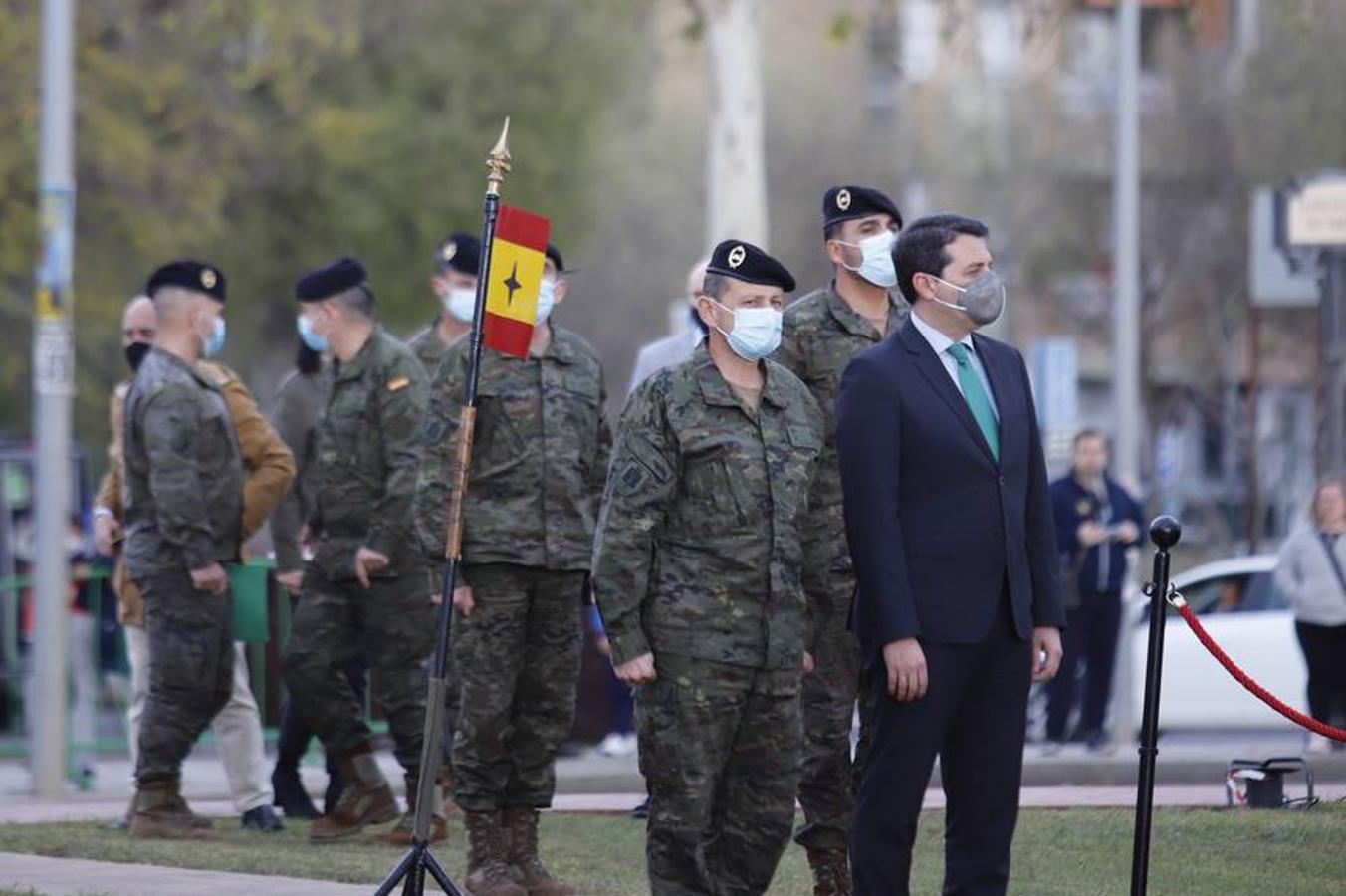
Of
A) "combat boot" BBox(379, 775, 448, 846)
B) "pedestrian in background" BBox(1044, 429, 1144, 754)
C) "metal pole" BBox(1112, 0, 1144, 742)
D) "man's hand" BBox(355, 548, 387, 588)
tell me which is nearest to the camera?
"man's hand" BBox(355, 548, 387, 588)

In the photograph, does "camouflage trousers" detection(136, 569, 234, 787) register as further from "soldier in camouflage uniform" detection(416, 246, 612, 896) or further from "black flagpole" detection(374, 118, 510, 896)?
"black flagpole" detection(374, 118, 510, 896)

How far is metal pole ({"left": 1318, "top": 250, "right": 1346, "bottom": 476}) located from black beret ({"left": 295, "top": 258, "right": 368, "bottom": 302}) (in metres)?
8.10

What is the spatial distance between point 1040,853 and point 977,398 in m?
2.94

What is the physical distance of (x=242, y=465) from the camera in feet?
38.3

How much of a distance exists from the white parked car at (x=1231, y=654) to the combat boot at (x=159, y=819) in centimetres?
882

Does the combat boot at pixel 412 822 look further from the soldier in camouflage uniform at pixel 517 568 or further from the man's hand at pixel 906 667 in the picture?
the man's hand at pixel 906 667

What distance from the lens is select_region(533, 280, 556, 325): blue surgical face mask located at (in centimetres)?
957

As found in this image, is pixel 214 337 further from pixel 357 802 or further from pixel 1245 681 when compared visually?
pixel 1245 681

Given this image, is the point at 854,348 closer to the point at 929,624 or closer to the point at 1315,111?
the point at 929,624

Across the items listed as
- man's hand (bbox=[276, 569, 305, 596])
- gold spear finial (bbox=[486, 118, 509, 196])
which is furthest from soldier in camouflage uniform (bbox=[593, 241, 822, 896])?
man's hand (bbox=[276, 569, 305, 596])

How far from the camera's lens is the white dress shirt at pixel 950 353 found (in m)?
7.78

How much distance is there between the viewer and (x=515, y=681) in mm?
9500

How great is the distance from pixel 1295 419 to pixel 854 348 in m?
37.5

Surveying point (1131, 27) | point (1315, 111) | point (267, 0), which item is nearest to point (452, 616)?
point (1131, 27)
